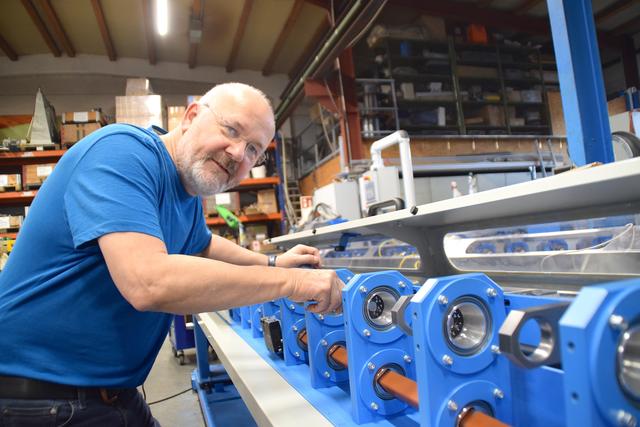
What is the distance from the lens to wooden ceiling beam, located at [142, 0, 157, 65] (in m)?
5.59

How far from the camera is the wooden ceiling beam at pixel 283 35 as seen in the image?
5869 mm

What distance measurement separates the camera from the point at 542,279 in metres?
1.11

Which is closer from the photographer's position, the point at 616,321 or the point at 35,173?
the point at 616,321

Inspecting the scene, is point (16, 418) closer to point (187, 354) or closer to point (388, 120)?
point (187, 354)

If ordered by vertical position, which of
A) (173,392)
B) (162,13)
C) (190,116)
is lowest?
(173,392)

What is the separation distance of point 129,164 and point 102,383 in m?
0.50

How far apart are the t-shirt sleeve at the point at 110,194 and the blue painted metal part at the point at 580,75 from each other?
1.82 m

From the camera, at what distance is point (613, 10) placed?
7223mm

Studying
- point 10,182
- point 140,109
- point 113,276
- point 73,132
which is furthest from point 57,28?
point 113,276

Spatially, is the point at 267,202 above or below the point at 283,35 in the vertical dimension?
below

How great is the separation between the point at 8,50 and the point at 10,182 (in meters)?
2.69

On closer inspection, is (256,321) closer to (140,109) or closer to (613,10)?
(140,109)

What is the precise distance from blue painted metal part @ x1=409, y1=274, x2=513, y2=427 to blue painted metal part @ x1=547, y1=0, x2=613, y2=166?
1.51 m

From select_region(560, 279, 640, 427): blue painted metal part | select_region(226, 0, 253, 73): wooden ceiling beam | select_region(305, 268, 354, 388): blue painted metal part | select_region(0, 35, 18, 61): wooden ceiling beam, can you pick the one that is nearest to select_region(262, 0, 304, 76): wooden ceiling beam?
select_region(226, 0, 253, 73): wooden ceiling beam
